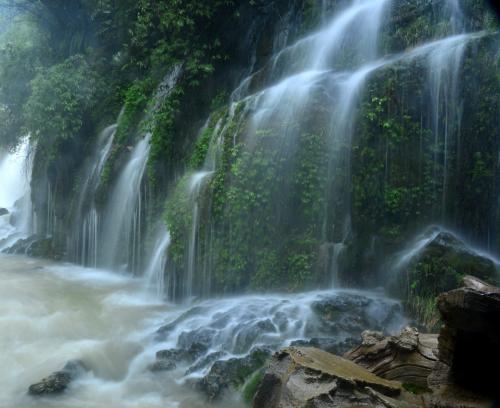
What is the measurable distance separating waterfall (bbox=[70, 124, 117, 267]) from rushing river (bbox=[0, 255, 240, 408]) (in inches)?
62.3

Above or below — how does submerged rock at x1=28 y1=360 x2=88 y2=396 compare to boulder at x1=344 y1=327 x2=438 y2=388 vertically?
below

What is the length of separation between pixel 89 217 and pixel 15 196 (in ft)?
36.4

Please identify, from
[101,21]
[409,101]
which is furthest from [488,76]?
[101,21]

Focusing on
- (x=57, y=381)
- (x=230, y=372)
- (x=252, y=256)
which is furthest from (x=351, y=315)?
(x=57, y=381)

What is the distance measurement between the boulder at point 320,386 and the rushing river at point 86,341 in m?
1.77

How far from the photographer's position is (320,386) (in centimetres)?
348

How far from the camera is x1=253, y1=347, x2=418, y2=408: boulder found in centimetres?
339

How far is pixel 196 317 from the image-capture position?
7.49 meters

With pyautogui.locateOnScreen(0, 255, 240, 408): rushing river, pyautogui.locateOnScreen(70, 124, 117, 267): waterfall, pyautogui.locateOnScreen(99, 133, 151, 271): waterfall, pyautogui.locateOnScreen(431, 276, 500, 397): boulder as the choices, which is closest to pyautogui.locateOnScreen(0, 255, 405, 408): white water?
pyautogui.locateOnScreen(0, 255, 240, 408): rushing river

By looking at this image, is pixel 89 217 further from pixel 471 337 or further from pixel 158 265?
pixel 471 337

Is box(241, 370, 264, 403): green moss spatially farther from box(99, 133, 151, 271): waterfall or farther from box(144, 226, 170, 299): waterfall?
box(99, 133, 151, 271): waterfall

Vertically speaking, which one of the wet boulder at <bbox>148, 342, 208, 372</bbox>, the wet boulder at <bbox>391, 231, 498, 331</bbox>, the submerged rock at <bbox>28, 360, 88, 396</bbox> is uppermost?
the wet boulder at <bbox>391, 231, 498, 331</bbox>

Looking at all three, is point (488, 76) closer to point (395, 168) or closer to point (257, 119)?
point (395, 168)

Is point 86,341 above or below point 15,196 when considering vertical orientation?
below
